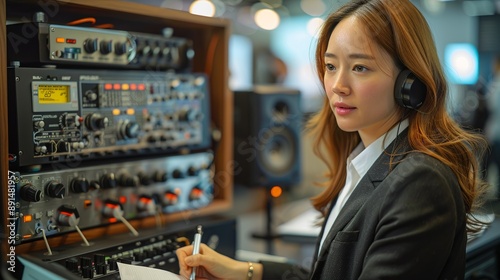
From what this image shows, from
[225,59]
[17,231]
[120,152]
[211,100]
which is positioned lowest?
[17,231]

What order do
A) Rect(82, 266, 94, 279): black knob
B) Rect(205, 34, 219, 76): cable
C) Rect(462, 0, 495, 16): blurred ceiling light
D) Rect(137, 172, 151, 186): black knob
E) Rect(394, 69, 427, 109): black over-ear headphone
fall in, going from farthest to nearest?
Rect(462, 0, 495, 16): blurred ceiling light
Rect(205, 34, 219, 76): cable
Rect(137, 172, 151, 186): black knob
Rect(82, 266, 94, 279): black knob
Rect(394, 69, 427, 109): black over-ear headphone

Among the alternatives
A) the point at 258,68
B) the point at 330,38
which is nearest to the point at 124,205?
the point at 330,38

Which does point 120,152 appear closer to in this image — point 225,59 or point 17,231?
point 17,231

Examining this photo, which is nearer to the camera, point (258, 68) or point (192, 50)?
point (192, 50)

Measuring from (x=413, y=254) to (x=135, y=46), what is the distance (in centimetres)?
97

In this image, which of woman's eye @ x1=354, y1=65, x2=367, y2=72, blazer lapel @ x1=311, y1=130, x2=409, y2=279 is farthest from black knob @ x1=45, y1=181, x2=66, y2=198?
woman's eye @ x1=354, y1=65, x2=367, y2=72

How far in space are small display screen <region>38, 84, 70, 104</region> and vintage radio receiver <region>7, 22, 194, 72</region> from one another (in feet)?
0.22

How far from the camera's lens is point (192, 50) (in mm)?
1825

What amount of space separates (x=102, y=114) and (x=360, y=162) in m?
0.69

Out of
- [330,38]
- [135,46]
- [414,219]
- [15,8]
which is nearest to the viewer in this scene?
[414,219]

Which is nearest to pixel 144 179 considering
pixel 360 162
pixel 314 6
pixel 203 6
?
pixel 360 162

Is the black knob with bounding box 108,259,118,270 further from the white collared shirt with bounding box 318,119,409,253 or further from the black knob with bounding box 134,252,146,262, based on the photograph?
the white collared shirt with bounding box 318,119,409,253

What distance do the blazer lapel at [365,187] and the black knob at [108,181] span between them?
0.61m

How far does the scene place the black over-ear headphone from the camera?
1.12 meters
